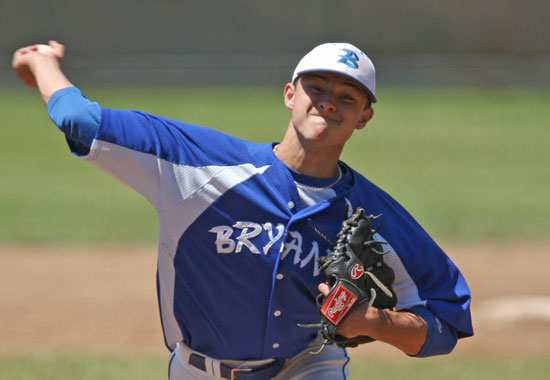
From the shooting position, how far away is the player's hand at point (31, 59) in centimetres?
286

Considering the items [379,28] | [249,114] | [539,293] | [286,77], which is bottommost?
[539,293]

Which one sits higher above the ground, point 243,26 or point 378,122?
point 243,26

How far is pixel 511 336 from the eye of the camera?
22.0ft

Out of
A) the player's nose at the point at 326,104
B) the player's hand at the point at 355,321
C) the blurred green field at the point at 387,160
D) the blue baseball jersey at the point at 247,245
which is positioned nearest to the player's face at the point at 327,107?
the player's nose at the point at 326,104

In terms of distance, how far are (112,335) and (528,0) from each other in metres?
23.0

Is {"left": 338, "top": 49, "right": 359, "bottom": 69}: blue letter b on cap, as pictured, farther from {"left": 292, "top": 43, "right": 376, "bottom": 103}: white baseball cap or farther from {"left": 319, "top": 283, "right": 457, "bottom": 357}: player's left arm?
{"left": 319, "top": 283, "right": 457, "bottom": 357}: player's left arm

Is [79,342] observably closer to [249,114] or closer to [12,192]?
[12,192]

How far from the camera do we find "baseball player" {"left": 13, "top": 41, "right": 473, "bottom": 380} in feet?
9.66

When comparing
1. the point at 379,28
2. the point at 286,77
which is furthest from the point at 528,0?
the point at 286,77

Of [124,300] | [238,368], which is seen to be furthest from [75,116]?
[124,300]

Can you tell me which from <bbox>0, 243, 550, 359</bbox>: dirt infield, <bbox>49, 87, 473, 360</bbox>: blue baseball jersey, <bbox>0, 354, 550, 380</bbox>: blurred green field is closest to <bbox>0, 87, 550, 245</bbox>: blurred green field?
<bbox>0, 243, 550, 359</bbox>: dirt infield

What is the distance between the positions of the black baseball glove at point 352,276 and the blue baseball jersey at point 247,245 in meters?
0.12

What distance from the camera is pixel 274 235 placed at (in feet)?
9.92

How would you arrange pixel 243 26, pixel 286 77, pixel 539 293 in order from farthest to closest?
pixel 243 26 → pixel 286 77 → pixel 539 293
